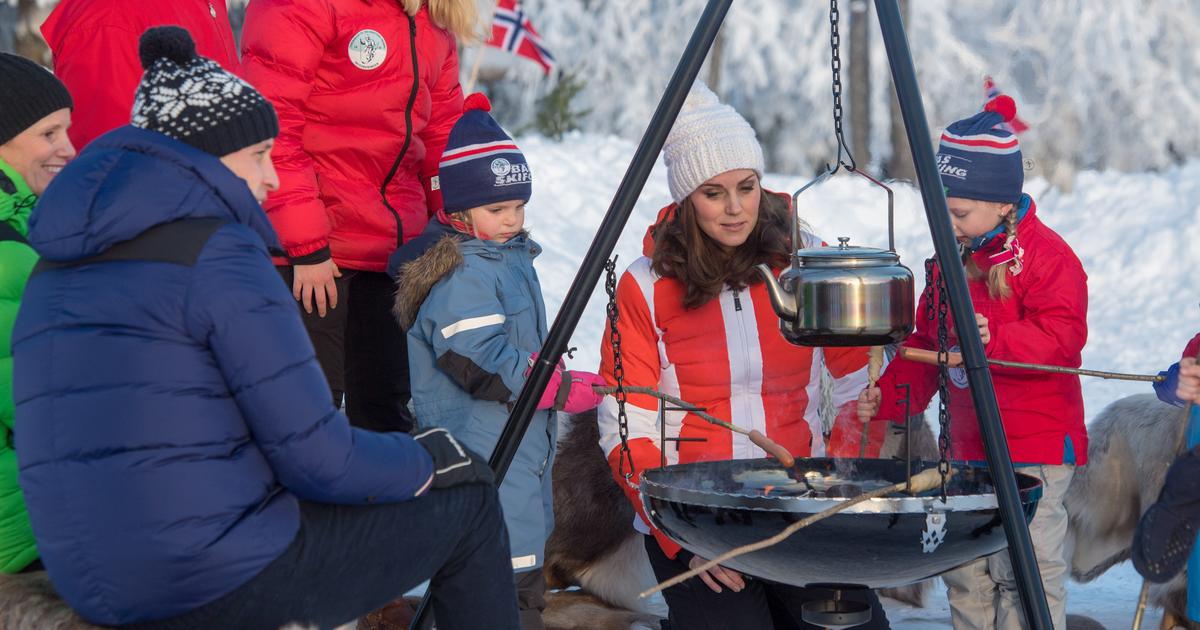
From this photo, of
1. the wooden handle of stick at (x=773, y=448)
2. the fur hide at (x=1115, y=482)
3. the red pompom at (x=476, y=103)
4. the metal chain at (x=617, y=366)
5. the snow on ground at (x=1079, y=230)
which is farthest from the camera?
the snow on ground at (x=1079, y=230)

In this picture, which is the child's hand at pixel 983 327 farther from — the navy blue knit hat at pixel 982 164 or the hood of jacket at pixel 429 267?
the hood of jacket at pixel 429 267

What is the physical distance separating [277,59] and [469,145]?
1.78ft

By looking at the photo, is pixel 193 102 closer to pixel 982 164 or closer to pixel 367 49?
pixel 367 49

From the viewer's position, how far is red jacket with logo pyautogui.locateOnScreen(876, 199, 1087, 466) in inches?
137

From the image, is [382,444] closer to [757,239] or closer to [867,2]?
[757,239]

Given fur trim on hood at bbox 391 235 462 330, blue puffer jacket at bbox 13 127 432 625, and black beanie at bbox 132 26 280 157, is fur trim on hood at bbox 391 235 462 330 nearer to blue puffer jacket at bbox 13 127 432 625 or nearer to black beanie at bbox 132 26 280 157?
black beanie at bbox 132 26 280 157

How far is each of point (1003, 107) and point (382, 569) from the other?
2.35 metres

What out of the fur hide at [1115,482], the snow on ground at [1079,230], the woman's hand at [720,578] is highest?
the woman's hand at [720,578]

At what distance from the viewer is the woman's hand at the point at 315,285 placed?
3.52 metres

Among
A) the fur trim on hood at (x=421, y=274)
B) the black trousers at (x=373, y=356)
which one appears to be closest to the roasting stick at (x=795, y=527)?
the fur trim on hood at (x=421, y=274)

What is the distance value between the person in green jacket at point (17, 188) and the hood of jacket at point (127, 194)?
580 mm

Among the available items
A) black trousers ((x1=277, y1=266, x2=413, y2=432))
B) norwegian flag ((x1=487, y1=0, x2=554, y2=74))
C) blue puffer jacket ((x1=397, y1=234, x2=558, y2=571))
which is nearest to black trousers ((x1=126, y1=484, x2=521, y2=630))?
blue puffer jacket ((x1=397, y1=234, x2=558, y2=571))

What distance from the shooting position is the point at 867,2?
56.6ft

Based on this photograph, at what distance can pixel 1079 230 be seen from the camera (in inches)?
493
